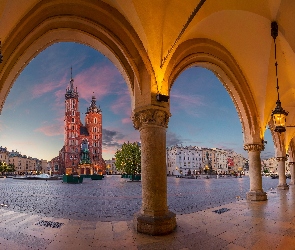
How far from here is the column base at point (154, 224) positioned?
17.2 ft

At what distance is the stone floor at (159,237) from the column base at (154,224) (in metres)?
0.17

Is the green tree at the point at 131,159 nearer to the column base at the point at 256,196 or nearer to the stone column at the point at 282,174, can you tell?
the stone column at the point at 282,174

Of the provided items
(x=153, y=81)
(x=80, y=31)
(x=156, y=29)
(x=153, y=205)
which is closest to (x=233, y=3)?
(x=156, y=29)

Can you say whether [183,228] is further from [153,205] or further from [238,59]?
[238,59]

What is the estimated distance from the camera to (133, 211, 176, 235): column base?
206 inches

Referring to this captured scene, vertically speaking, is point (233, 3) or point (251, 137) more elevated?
point (233, 3)

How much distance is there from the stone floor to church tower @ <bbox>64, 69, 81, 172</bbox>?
67.7 m

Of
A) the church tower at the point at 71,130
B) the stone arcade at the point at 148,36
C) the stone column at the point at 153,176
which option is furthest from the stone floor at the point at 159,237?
the church tower at the point at 71,130

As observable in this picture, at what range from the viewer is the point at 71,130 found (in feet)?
245

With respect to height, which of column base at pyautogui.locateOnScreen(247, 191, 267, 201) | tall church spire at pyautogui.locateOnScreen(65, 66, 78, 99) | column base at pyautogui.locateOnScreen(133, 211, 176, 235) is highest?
tall church spire at pyautogui.locateOnScreen(65, 66, 78, 99)

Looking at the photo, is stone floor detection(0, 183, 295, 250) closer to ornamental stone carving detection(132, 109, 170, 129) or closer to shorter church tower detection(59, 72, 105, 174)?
ornamental stone carving detection(132, 109, 170, 129)

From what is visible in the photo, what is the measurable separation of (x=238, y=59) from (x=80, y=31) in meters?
6.27

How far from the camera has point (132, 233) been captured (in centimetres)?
532


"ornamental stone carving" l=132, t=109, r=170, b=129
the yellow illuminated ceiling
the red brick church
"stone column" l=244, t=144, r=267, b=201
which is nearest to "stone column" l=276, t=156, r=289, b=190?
"stone column" l=244, t=144, r=267, b=201
